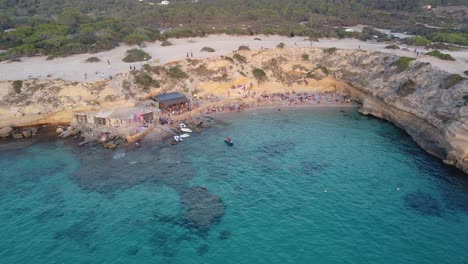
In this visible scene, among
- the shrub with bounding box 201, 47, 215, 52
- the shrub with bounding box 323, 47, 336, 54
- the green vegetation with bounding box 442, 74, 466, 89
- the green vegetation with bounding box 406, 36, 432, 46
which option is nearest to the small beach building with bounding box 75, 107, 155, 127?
the shrub with bounding box 201, 47, 215, 52

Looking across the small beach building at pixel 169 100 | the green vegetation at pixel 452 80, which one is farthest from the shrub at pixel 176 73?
the green vegetation at pixel 452 80

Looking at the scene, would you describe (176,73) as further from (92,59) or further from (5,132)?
(5,132)

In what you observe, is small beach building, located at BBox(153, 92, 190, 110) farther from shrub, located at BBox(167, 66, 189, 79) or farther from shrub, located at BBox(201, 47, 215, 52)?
shrub, located at BBox(201, 47, 215, 52)

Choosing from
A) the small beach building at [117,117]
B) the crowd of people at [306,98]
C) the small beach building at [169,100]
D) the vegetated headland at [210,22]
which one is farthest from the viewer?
the vegetated headland at [210,22]

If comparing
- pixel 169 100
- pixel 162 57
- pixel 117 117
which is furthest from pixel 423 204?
pixel 162 57

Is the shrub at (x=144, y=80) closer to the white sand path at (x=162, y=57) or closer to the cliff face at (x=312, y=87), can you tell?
Result: the cliff face at (x=312, y=87)
